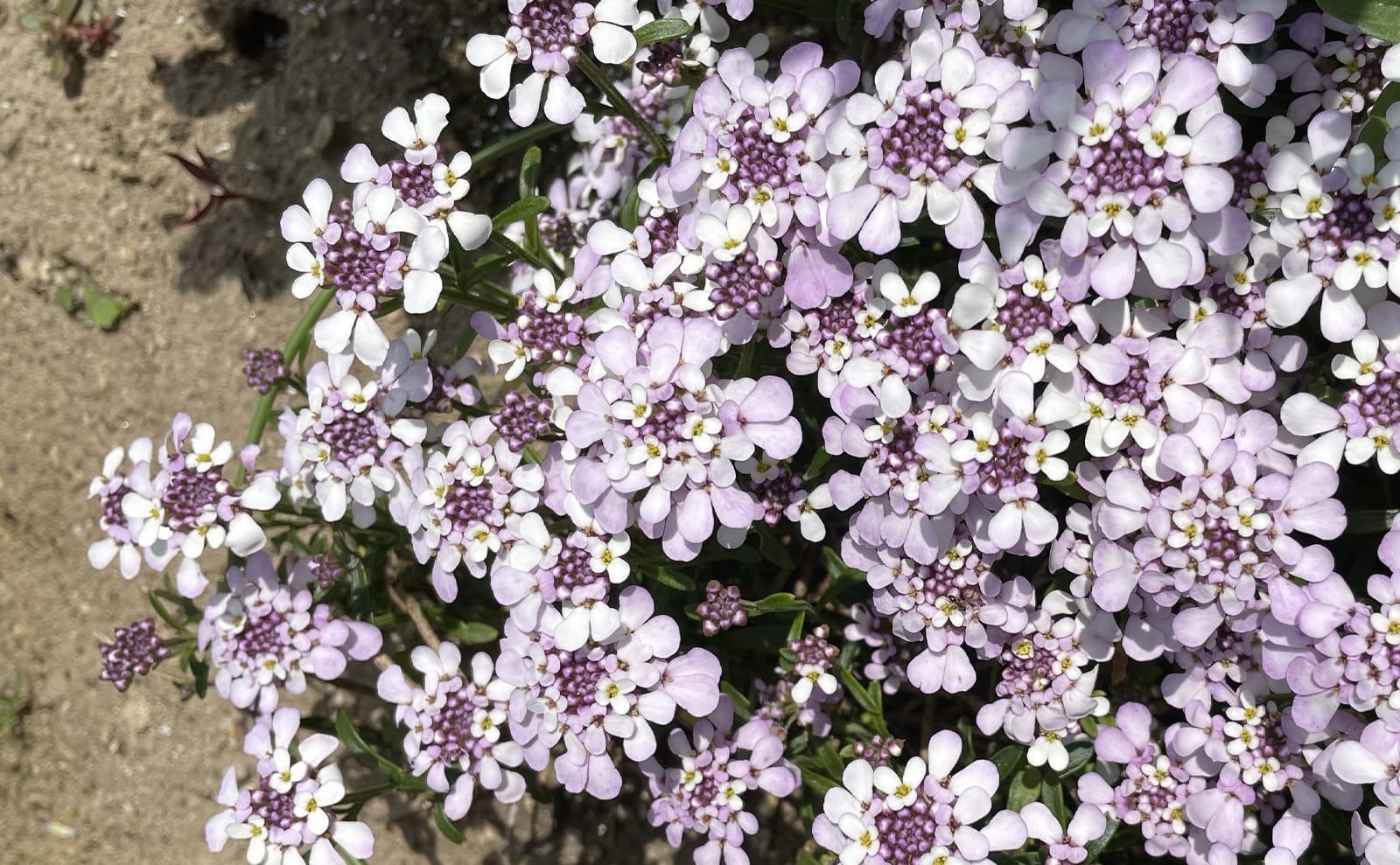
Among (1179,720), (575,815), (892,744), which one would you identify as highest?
(892,744)

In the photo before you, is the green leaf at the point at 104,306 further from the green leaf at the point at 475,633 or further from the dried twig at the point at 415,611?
the green leaf at the point at 475,633

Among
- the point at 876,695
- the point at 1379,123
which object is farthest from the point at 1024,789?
the point at 1379,123

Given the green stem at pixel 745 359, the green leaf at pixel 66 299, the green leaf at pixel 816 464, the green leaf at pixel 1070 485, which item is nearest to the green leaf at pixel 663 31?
the green stem at pixel 745 359

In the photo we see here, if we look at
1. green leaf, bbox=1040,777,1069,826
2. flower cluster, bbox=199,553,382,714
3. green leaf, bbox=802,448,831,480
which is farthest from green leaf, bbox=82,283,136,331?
green leaf, bbox=1040,777,1069,826

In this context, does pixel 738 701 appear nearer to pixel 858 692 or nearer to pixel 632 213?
pixel 858 692

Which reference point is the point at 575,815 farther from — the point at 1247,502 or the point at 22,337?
the point at 22,337

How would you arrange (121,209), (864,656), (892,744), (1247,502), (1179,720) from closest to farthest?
(1247,502) < (892,744) < (1179,720) < (864,656) < (121,209)

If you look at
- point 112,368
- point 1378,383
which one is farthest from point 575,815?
point 1378,383
